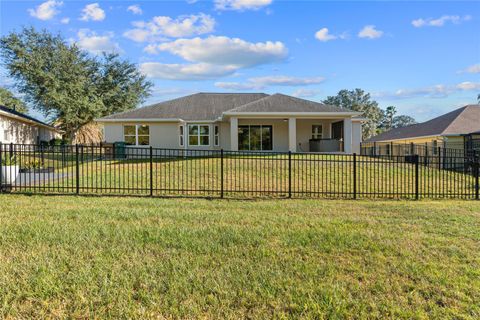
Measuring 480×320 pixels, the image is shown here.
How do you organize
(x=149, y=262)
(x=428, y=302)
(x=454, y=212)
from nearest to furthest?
(x=428, y=302), (x=149, y=262), (x=454, y=212)

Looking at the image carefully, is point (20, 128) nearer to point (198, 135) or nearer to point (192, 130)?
point (192, 130)

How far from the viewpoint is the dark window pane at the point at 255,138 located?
23.5 meters

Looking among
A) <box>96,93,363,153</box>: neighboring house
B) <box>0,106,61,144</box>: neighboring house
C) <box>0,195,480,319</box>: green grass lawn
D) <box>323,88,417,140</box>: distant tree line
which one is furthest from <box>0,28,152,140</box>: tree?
<box>323,88,417,140</box>: distant tree line

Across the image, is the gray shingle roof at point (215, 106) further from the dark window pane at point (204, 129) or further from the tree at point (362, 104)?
the tree at point (362, 104)

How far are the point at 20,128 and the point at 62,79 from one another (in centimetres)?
571

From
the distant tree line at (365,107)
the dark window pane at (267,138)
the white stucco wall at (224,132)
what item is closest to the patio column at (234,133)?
the white stucco wall at (224,132)

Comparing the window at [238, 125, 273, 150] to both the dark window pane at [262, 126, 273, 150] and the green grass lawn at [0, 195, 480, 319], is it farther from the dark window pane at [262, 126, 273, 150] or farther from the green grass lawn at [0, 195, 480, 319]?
the green grass lawn at [0, 195, 480, 319]

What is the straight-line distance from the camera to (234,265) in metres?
3.97

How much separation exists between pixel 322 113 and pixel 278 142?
5012mm

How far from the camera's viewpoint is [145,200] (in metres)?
8.20

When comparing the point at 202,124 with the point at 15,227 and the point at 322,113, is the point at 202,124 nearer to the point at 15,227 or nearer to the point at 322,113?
the point at 322,113

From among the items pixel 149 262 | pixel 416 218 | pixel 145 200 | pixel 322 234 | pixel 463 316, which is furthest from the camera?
pixel 145 200

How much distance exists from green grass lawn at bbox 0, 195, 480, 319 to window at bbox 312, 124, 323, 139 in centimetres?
1768

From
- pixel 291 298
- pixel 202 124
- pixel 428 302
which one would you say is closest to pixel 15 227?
pixel 291 298
